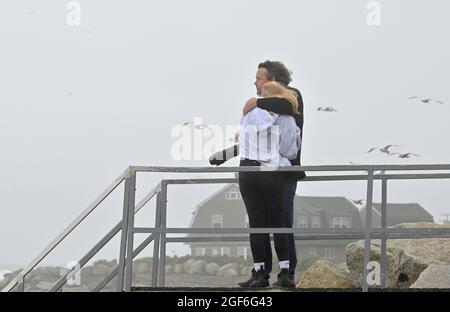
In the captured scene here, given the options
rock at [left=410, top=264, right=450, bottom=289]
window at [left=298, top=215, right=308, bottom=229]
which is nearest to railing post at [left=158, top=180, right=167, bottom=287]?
window at [left=298, top=215, right=308, bottom=229]

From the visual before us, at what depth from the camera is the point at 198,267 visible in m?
5.34

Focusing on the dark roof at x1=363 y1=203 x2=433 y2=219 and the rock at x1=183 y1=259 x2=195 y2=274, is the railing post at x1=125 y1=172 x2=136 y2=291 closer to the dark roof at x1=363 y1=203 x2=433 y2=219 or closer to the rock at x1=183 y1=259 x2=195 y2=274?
the rock at x1=183 y1=259 x2=195 y2=274

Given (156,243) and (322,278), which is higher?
(156,243)

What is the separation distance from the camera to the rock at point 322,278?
596 centimetres

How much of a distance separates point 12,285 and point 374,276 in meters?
2.07

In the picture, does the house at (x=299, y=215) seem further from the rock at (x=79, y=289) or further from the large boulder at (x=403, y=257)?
the rock at (x=79, y=289)

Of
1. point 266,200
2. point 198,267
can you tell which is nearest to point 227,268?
point 198,267

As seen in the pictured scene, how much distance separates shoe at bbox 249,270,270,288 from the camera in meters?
5.46

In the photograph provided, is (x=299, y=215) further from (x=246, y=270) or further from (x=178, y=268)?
(x=178, y=268)

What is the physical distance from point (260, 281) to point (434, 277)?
93 cm
